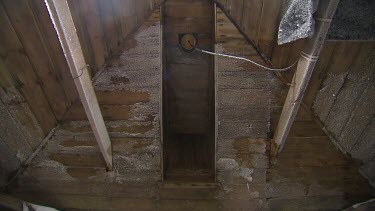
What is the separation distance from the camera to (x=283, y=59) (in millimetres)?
2371

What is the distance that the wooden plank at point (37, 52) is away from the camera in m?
1.99

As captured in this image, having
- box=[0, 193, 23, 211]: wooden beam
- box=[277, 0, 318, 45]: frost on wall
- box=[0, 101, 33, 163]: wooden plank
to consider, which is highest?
box=[277, 0, 318, 45]: frost on wall

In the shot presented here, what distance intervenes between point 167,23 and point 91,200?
6.69ft

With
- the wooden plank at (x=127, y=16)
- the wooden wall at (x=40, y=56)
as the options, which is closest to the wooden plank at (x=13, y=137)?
the wooden wall at (x=40, y=56)

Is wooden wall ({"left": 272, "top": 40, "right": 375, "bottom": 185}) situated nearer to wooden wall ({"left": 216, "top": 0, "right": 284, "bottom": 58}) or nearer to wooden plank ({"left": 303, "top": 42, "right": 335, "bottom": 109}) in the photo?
wooden plank ({"left": 303, "top": 42, "right": 335, "bottom": 109})

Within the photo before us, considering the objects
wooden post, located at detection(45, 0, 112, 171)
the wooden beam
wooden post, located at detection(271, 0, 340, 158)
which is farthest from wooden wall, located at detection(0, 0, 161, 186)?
wooden post, located at detection(271, 0, 340, 158)

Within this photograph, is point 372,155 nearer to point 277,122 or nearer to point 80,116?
point 277,122

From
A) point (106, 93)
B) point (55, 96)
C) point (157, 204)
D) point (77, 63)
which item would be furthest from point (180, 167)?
point (77, 63)

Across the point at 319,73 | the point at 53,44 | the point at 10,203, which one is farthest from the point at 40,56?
the point at 319,73

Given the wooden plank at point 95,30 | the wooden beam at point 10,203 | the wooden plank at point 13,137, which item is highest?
the wooden plank at point 95,30

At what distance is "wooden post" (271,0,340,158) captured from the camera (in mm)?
1519

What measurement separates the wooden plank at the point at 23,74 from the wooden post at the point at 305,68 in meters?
2.19

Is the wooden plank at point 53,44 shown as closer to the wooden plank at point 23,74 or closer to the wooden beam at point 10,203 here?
the wooden plank at point 23,74

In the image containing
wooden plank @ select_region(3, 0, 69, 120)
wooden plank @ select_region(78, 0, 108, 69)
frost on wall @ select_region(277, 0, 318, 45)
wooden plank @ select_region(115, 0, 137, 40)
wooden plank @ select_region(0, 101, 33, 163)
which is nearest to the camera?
frost on wall @ select_region(277, 0, 318, 45)
